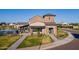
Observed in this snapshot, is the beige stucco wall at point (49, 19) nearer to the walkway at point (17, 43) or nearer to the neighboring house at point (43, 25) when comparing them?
the neighboring house at point (43, 25)

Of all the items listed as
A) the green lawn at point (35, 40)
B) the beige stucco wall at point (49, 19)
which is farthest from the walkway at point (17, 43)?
the beige stucco wall at point (49, 19)

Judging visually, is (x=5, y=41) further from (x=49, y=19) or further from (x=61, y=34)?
(x=61, y=34)

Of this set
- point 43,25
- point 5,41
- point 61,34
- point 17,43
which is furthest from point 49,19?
point 5,41

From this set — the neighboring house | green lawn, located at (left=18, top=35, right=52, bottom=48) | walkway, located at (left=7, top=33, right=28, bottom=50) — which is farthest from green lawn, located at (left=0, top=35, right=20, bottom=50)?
the neighboring house

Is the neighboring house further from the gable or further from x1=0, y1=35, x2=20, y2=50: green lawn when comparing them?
x1=0, y1=35, x2=20, y2=50: green lawn
